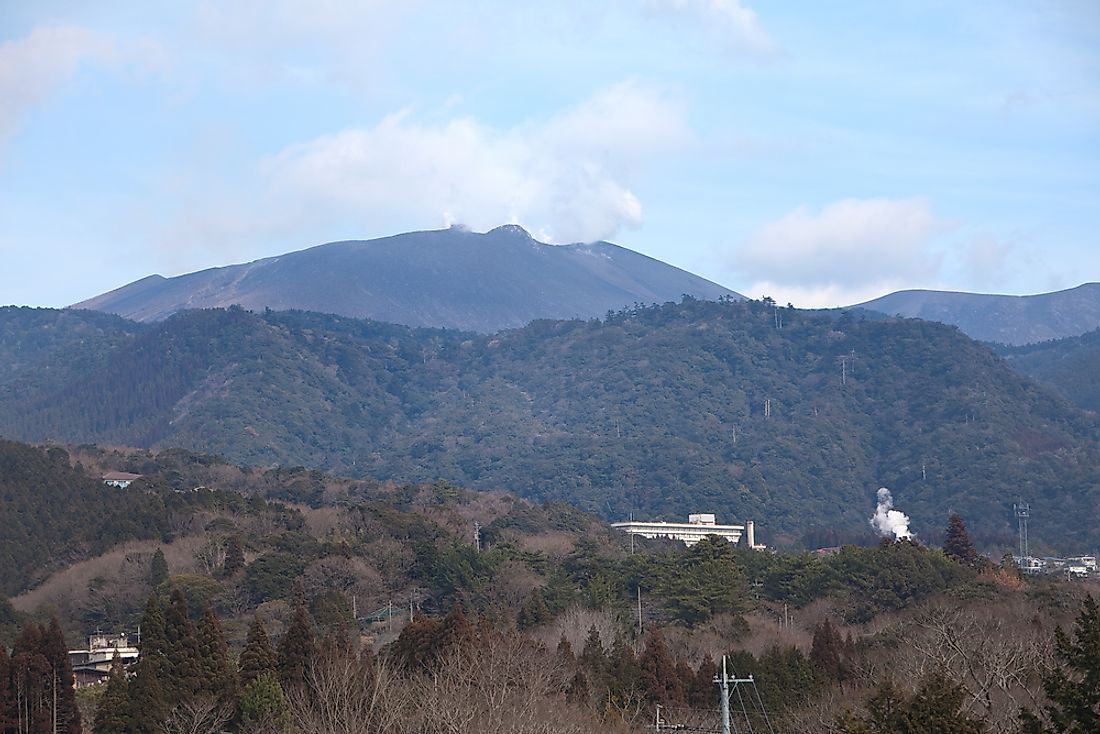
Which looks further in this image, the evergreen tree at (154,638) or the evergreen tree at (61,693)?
the evergreen tree at (154,638)

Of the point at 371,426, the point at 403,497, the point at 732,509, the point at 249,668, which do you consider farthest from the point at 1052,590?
the point at 371,426

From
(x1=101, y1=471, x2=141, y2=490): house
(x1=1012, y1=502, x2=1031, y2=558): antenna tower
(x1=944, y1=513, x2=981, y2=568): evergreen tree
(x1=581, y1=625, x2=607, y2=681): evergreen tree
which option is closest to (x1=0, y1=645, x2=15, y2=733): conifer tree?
(x1=581, y1=625, x2=607, y2=681): evergreen tree

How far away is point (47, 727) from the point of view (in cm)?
3750

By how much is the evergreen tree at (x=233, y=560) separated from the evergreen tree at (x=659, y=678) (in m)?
27.3

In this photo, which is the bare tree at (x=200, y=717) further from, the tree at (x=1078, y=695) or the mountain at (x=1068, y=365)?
the mountain at (x=1068, y=365)

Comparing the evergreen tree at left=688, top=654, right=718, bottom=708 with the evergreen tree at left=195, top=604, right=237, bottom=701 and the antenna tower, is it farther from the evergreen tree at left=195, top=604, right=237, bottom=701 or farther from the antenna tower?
the antenna tower

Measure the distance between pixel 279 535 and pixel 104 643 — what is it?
16.8 m

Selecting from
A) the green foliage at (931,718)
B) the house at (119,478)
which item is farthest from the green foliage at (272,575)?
the green foliage at (931,718)

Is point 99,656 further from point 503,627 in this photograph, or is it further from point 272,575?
point 503,627

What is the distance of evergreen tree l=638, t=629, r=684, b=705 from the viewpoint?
4375 cm

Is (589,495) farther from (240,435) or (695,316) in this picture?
(695,316)

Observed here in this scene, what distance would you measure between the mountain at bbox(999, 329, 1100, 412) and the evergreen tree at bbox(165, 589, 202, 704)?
130m

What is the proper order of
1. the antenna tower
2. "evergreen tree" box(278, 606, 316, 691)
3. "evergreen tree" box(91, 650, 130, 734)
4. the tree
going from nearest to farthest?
1. the tree
2. "evergreen tree" box(91, 650, 130, 734)
3. "evergreen tree" box(278, 606, 316, 691)
4. the antenna tower

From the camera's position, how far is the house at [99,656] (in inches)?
2060
